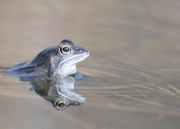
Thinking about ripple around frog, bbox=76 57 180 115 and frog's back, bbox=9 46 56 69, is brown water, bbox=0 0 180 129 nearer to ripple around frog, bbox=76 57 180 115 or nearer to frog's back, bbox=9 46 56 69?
ripple around frog, bbox=76 57 180 115

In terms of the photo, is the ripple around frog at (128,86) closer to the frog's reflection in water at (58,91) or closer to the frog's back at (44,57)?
the frog's reflection in water at (58,91)

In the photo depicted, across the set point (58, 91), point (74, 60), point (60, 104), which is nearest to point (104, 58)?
point (74, 60)

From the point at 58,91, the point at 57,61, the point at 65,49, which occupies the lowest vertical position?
the point at 58,91

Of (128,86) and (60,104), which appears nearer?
(60,104)

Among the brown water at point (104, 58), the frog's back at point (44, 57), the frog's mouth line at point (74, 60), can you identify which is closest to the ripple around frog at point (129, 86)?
the brown water at point (104, 58)

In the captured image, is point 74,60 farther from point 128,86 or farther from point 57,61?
point 128,86

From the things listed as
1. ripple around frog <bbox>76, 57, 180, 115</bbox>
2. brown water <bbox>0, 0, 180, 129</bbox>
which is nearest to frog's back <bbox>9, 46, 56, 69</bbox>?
brown water <bbox>0, 0, 180, 129</bbox>

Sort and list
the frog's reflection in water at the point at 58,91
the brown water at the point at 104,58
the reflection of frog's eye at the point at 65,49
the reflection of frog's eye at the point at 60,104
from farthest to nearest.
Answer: the reflection of frog's eye at the point at 65,49
the frog's reflection in water at the point at 58,91
the reflection of frog's eye at the point at 60,104
the brown water at the point at 104,58

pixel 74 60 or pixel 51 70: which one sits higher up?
pixel 74 60
